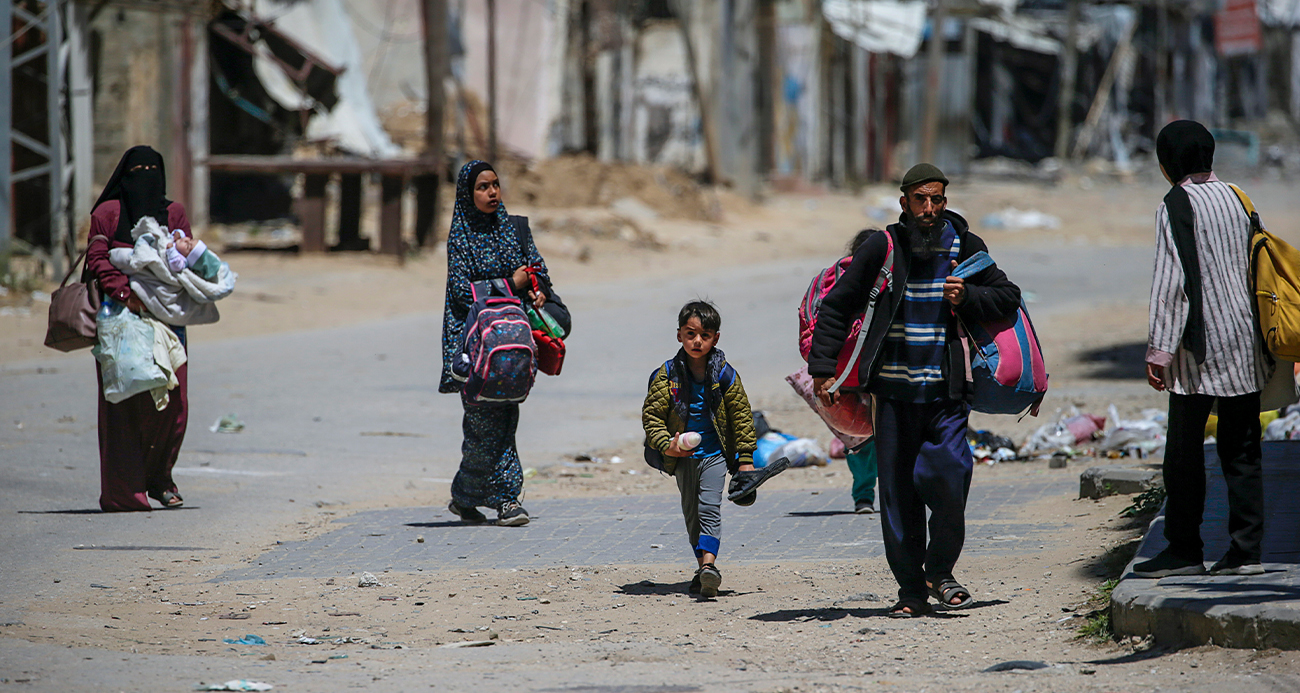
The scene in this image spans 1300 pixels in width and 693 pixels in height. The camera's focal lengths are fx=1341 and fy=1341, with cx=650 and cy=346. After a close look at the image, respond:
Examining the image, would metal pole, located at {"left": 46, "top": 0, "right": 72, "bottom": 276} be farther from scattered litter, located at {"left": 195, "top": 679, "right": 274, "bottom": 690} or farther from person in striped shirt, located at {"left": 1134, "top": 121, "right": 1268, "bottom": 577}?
person in striped shirt, located at {"left": 1134, "top": 121, "right": 1268, "bottom": 577}

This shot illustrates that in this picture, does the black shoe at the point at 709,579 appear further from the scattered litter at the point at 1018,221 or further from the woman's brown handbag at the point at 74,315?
the scattered litter at the point at 1018,221

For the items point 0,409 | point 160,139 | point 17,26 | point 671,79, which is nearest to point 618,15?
point 671,79

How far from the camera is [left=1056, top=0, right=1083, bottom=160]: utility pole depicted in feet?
108

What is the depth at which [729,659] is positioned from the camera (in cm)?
415

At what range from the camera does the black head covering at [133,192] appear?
256 inches

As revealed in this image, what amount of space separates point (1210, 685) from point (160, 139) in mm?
18874

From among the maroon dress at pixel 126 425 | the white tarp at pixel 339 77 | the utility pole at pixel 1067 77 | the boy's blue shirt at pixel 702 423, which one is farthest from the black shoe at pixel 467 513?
the utility pole at pixel 1067 77

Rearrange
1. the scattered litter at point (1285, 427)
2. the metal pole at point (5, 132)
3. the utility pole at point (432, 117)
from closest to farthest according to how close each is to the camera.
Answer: the scattered litter at point (1285, 427), the metal pole at point (5, 132), the utility pole at point (432, 117)

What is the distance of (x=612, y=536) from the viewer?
6.23 meters

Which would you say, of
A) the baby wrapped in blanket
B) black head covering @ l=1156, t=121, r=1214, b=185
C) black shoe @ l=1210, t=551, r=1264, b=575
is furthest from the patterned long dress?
black shoe @ l=1210, t=551, r=1264, b=575

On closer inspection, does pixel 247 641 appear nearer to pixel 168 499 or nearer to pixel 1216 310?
pixel 168 499

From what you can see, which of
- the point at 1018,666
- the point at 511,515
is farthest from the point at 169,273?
the point at 1018,666

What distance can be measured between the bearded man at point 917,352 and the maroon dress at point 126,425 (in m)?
3.57

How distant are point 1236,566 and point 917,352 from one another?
4.21 feet
